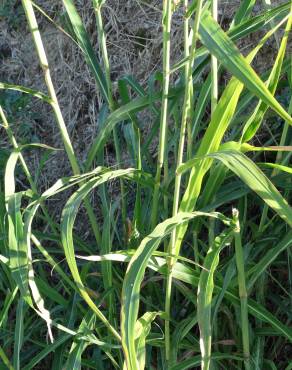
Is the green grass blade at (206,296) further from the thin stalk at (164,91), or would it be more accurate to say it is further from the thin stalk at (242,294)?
the thin stalk at (164,91)

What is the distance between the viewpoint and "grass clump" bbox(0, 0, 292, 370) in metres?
1.08

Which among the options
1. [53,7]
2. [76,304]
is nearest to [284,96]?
[76,304]

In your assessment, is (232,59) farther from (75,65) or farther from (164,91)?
(75,65)

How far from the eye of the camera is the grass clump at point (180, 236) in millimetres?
1081

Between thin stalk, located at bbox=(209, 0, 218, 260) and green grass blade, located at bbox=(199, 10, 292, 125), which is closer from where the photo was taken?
green grass blade, located at bbox=(199, 10, 292, 125)

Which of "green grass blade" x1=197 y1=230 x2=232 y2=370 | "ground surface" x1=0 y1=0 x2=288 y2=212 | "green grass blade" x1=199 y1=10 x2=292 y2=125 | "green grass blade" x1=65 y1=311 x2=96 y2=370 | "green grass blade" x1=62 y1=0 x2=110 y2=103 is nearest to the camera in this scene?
"green grass blade" x1=199 y1=10 x2=292 y2=125

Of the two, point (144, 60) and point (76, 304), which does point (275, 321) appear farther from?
point (144, 60)

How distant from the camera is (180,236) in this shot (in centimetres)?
122

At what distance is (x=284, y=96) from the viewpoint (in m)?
1.62

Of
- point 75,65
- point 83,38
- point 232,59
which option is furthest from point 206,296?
point 75,65

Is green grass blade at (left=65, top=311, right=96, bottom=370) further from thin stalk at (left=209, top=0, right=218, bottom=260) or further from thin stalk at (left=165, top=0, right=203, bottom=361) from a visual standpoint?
thin stalk at (left=209, top=0, right=218, bottom=260)

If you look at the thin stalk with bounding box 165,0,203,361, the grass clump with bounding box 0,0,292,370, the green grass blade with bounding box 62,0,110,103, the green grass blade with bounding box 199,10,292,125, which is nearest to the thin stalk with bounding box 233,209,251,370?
the grass clump with bounding box 0,0,292,370

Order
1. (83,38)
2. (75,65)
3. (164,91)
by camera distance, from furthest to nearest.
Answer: (75,65), (83,38), (164,91)

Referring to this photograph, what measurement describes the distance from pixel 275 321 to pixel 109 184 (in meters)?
0.69
